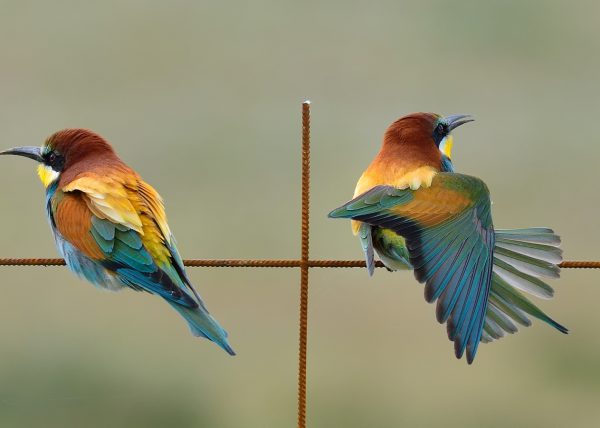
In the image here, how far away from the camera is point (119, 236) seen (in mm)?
3482

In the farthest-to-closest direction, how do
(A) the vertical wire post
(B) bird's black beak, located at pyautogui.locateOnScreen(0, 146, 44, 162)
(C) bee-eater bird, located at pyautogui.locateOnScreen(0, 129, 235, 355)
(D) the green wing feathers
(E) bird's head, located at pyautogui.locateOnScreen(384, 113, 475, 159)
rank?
(B) bird's black beak, located at pyautogui.locateOnScreen(0, 146, 44, 162) → (E) bird's head, located at pyautogui.locateOnScreen(384, 113, 475, 159) → (C) bee-eater bird, located at pyautogui.locateOnScreen(0, 129, 235, 355) → (D) the green wing feathers → (A) the vertical wire post

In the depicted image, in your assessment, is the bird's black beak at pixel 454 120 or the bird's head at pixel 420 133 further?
the bird's black beak at pixel 454 120

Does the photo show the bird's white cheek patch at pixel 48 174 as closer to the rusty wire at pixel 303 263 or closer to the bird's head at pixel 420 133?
the rusty wire at pixel 303 263

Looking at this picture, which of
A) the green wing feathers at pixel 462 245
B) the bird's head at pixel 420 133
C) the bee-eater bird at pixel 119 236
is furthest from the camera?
the bird's head at pixel 420 133

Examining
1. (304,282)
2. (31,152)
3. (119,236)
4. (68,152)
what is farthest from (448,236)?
(31,152)

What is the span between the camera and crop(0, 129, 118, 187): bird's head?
12.4 ft

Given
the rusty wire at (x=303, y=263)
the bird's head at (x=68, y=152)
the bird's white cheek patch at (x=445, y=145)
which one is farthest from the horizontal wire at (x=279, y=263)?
the bird's white cheek patch at (x=445, y=145)

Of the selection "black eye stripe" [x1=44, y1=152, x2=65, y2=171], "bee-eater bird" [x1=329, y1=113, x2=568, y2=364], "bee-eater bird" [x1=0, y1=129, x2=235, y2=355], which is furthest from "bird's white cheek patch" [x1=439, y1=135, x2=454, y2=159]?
"black eye stripe" [x1=44, y1=152, x2=65, y2=171]

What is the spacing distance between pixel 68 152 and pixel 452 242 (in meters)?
1.04

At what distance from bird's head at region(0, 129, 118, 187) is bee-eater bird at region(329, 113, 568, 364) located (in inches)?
25.6

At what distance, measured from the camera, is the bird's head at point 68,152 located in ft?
12.4

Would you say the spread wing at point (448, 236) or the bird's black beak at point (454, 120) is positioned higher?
the bird's black beak at point (454, 120)

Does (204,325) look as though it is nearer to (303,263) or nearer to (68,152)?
(303,263)

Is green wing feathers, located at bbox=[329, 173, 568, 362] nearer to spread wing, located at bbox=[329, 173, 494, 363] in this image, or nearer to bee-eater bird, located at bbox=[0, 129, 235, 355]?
spread wing, located at bbox=[329, 173, 494, 363]
